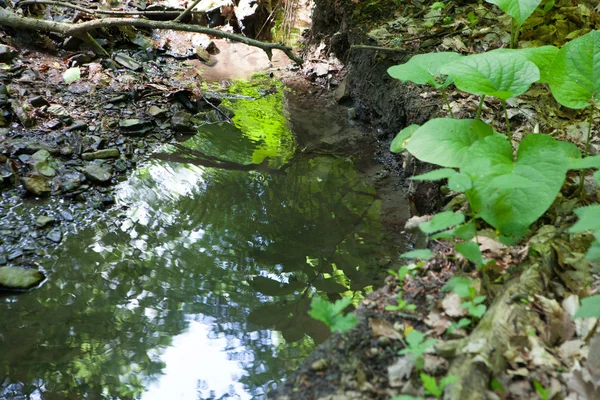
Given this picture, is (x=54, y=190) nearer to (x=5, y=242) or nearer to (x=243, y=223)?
(x=5, y=242)

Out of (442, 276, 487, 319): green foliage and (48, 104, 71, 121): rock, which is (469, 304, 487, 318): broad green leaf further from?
(48, 104, 71, 121): rock

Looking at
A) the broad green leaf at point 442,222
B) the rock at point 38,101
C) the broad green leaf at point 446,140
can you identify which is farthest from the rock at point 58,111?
the broad green leaf at point 442,222

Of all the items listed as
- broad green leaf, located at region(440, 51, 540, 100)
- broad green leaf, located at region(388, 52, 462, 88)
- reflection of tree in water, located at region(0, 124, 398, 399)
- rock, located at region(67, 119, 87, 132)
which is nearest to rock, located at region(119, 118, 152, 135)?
rock, located at region(67, 119, 87, 132)

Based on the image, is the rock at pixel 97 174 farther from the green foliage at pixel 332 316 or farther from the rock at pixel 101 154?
the green foliage at pixel 332 316

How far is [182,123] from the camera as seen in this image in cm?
424

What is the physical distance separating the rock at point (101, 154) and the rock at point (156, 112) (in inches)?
28.4

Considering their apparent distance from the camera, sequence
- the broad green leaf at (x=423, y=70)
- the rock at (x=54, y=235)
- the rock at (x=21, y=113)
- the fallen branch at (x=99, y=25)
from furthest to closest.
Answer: the fallen branch at (x=99, y=25), the rock at (x=21, y=113), the rock at (x=54, y=235), the broad green leaf at (x=423, y=70)

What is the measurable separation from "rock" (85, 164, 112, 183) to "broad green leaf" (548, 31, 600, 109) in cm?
296

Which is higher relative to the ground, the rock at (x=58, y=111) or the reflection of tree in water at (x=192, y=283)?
the rock at (x=58, y=111)

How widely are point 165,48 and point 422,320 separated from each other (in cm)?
532

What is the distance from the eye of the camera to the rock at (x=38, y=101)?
156 inches

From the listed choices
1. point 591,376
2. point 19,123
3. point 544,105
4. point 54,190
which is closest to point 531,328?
point 591,376

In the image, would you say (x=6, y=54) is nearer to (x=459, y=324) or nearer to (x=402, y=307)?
(x=402, y=307)

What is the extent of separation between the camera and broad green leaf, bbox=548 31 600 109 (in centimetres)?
197
